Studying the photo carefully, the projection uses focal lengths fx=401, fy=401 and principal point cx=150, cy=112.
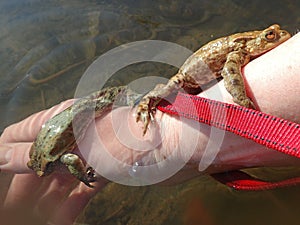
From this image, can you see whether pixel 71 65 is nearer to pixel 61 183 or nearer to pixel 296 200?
pixel 61 183

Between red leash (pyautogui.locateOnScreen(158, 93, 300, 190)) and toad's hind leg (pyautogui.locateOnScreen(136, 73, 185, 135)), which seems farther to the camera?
toad's hind leg (pyautogui.locateOnScreen(136, 73, 185, 135))

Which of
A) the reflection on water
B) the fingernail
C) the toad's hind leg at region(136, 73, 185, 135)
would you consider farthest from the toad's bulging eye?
the fingernail

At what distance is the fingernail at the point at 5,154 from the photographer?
3.25m

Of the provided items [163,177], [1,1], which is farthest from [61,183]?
[1,1]

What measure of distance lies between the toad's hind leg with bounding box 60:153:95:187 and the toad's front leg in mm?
1215

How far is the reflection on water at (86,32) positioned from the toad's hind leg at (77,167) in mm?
684

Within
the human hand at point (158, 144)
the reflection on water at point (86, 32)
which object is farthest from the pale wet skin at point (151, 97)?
the reflection on water at point (86, 32)

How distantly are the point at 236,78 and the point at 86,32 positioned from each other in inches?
104

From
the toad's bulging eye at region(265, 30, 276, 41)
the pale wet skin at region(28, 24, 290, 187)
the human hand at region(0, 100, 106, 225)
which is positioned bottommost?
the human hand at region(0, 100, 106, 225)

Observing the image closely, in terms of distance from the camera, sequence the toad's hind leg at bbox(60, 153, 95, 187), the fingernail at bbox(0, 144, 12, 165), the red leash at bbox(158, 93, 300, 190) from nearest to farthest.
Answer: the red leash at bbox(158, 93, 300, 190), the toad's hind leg at bbox(60, 153, 95, 187), the fingernail at bbox(0, 144, 12, 165)

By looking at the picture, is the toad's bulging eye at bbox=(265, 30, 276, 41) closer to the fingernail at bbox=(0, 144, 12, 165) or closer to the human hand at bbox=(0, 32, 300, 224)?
the human hand at bbox=(0, 32, 300, 224)

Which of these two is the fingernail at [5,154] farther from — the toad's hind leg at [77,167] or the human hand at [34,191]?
the toad's hind leg at [77,167]

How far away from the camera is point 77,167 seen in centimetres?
295

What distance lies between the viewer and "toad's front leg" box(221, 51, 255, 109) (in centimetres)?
235
